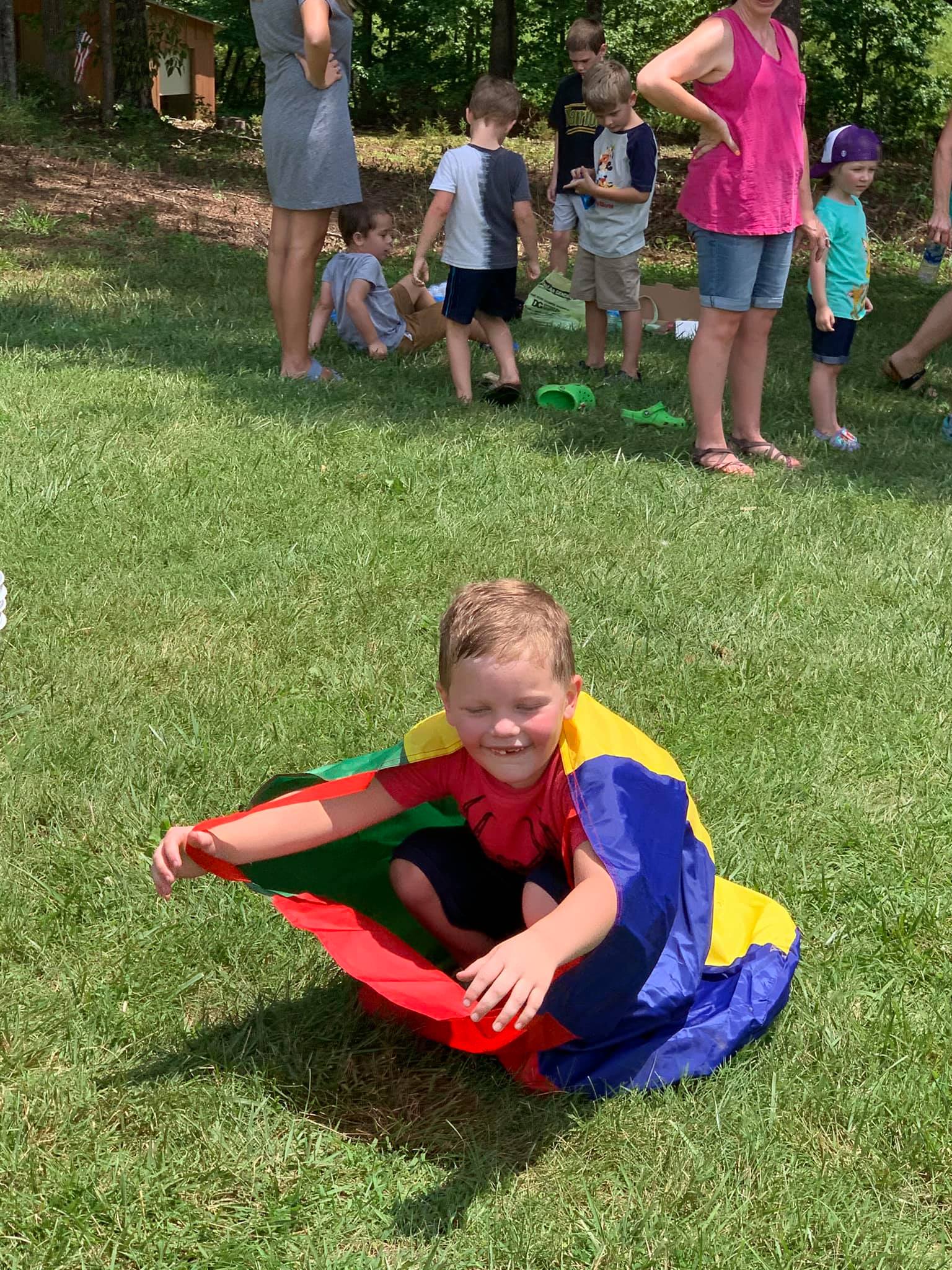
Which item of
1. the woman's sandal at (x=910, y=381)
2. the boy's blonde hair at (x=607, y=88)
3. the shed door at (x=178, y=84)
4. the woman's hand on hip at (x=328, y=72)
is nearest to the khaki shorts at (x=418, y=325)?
the boy's blonde hair at (x=607, y=88)

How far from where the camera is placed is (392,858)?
2.71 meters

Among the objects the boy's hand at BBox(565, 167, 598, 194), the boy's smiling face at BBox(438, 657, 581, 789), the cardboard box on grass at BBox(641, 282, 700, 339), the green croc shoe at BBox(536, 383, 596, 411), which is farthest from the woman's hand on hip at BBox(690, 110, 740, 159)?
the boy's smiling face at BBox(438, 657, 581, 789)

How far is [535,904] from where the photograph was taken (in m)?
2.45

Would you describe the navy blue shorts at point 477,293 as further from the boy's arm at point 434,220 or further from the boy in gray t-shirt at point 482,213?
the boy's arm at point 434,220

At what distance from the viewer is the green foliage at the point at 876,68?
21281 mm

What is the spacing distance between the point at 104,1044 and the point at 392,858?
615mm

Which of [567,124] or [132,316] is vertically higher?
[567,124]

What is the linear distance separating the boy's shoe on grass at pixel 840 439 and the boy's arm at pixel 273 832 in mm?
4533

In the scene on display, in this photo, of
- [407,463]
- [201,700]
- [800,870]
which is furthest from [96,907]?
[407,463]

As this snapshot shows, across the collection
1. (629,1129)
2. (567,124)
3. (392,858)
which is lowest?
(629,1129)

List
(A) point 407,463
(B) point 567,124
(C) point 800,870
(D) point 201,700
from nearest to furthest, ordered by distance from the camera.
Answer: (C) point 800,870, (D) point 201,700, (A) point 407,463, (B) point 567,124

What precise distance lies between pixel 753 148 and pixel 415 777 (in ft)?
13.3

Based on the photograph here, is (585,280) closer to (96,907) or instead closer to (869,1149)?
(96,907)

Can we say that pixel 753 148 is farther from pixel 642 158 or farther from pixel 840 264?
pixel 642 158
